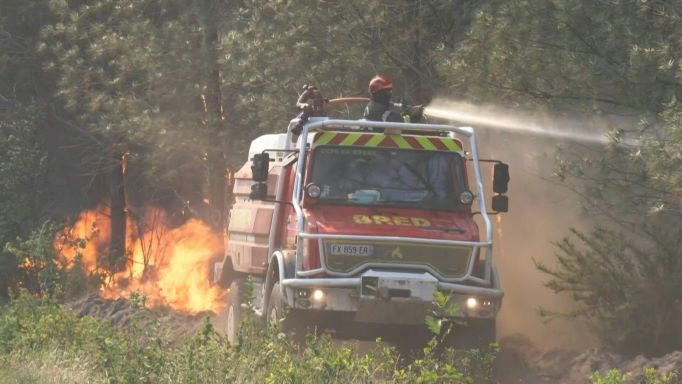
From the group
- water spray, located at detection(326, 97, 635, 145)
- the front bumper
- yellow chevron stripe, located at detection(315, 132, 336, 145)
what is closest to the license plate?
the front bumper

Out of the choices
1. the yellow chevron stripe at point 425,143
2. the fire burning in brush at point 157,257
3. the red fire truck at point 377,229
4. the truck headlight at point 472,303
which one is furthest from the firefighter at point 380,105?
the fire burning in brush at point 157,257

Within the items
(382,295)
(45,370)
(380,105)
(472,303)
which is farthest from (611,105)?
(45,370)

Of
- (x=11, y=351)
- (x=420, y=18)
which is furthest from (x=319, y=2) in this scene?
(x=11, y=351)

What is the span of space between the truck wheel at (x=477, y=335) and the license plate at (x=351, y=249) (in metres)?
1.25

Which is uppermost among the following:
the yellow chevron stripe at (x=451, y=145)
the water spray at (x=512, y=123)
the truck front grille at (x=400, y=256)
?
the water spray at (x=512, y=123)

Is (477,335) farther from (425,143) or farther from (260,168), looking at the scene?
(260,168)

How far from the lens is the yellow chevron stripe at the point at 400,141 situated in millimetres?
12344

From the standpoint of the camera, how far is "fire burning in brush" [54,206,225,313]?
23422 mm

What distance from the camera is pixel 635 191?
1213 cm

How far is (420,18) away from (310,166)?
24.7ft

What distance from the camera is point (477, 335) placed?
11.8 metres

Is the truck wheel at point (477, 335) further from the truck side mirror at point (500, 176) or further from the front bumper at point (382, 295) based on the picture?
the truck side mirror at point (500, 176)

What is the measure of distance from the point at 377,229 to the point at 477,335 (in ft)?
4.83

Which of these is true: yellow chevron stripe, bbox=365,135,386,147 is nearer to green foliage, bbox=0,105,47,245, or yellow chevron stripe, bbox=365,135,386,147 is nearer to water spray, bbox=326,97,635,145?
water spray, bbox=326,97,635,145
